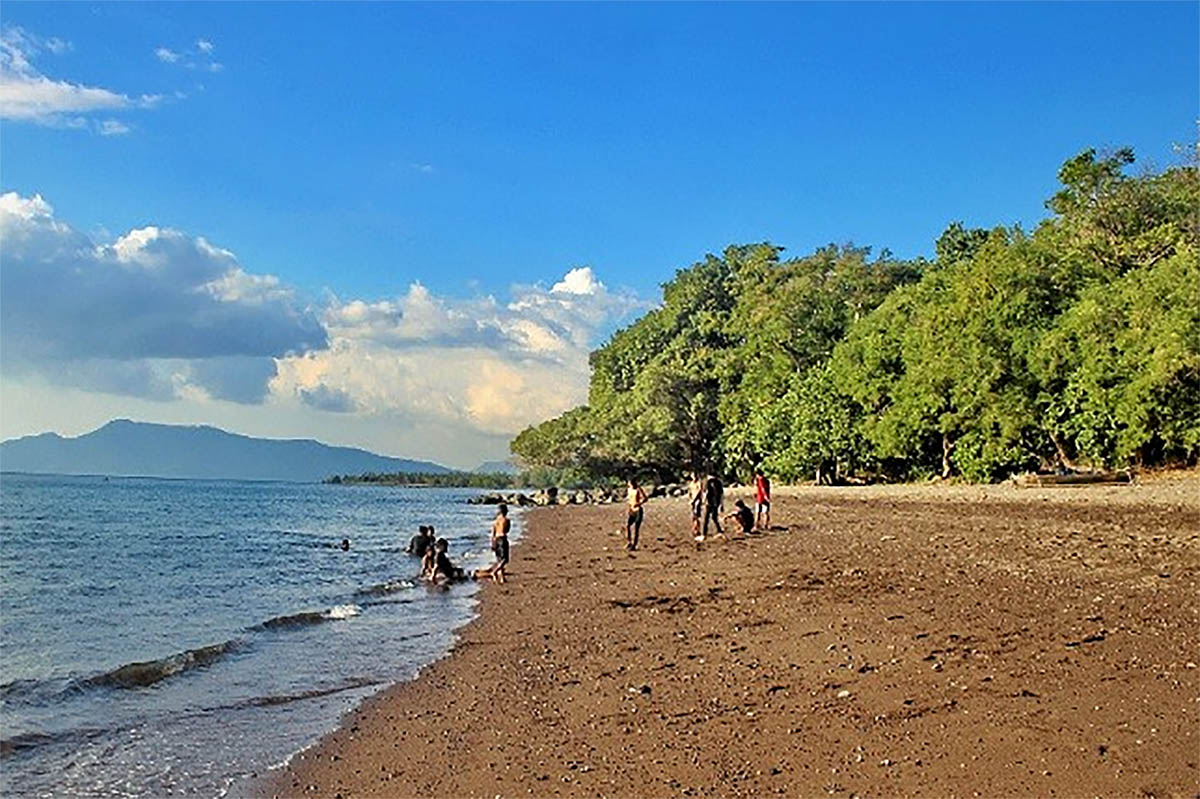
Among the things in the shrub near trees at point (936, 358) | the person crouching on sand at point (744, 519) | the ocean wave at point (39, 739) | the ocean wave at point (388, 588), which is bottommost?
the ocean wave at point (39, 739)

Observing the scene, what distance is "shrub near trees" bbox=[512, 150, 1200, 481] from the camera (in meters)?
34.6

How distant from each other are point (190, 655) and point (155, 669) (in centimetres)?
90

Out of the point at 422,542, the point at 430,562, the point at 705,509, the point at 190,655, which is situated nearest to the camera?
the point at 190,655

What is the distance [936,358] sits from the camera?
43.4 meters

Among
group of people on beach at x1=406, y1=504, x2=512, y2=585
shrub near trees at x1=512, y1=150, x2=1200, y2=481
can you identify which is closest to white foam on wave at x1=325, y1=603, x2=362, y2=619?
group of people on beach at x1=406, y1=504, x2=512, y2=585

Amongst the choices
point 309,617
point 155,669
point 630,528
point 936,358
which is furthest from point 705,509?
point 936,358

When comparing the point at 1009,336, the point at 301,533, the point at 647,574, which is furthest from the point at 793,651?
the point at 301,533

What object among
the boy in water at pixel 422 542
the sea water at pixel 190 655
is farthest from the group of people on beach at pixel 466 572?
the sea water at pixel 190 655

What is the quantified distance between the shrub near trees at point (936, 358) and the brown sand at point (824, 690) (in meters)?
17.9

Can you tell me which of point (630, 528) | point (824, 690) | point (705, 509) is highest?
point (705, 509)

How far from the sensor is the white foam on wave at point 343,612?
59.3ft

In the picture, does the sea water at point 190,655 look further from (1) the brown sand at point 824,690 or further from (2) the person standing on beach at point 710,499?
(2) the person standing on beach at point 710,499

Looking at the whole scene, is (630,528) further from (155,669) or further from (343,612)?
(155,669)

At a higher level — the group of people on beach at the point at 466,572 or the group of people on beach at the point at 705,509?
the group of people on beach at the point at 705,509
